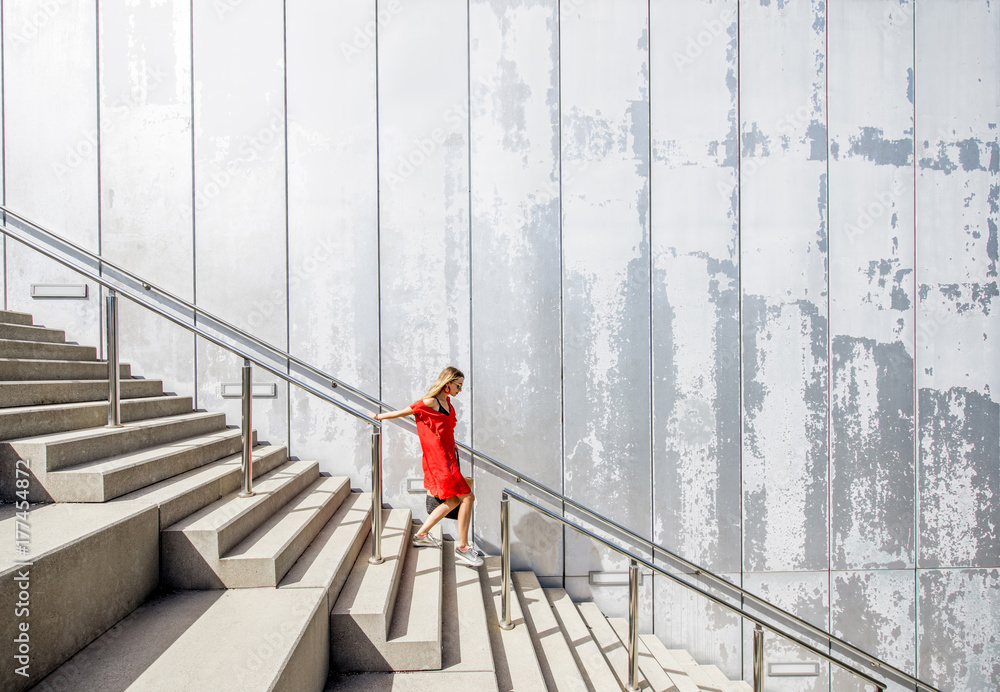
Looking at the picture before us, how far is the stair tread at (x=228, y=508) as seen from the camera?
241 cm

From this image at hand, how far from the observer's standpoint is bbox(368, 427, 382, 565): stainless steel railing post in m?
2.91

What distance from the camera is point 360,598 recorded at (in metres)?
2.56

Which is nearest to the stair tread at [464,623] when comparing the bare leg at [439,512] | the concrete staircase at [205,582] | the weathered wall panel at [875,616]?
the concrete staircase at [205,582]

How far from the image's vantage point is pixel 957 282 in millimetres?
4809

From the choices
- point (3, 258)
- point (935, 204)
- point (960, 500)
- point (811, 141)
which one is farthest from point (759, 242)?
point (3, 258)

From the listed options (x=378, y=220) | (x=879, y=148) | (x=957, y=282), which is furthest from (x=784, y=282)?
(x=378, y=220)

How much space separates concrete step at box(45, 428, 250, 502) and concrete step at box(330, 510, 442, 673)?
1.26m

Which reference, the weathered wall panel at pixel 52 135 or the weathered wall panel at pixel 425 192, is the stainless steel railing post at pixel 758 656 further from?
the weathered wall panel at pixel 52 135

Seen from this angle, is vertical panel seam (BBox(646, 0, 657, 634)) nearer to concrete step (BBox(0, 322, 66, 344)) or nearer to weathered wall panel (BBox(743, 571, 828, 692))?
weathered wall panel (BBox(743, 571, 828, 692))

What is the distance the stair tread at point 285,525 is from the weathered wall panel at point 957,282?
18.5 ft

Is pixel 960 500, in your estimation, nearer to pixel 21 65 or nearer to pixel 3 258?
pixel 3 258

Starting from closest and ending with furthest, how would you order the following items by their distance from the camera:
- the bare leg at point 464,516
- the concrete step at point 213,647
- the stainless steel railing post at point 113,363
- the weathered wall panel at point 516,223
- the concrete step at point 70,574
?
the concrete step at point 70,574 < the concrete step at point 213,647 < the stainless steel railing post at point 113,363 < the bare leg at point 464,516 < the weathered wall panel at point 516,223

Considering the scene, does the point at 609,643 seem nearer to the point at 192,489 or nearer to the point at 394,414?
the point at 394,414

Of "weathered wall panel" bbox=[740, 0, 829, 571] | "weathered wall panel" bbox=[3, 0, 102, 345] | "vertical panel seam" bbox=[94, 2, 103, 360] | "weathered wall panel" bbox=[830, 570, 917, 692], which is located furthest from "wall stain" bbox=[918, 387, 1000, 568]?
"weathered wall panel" bbox=[3, 0, 102, 345]
